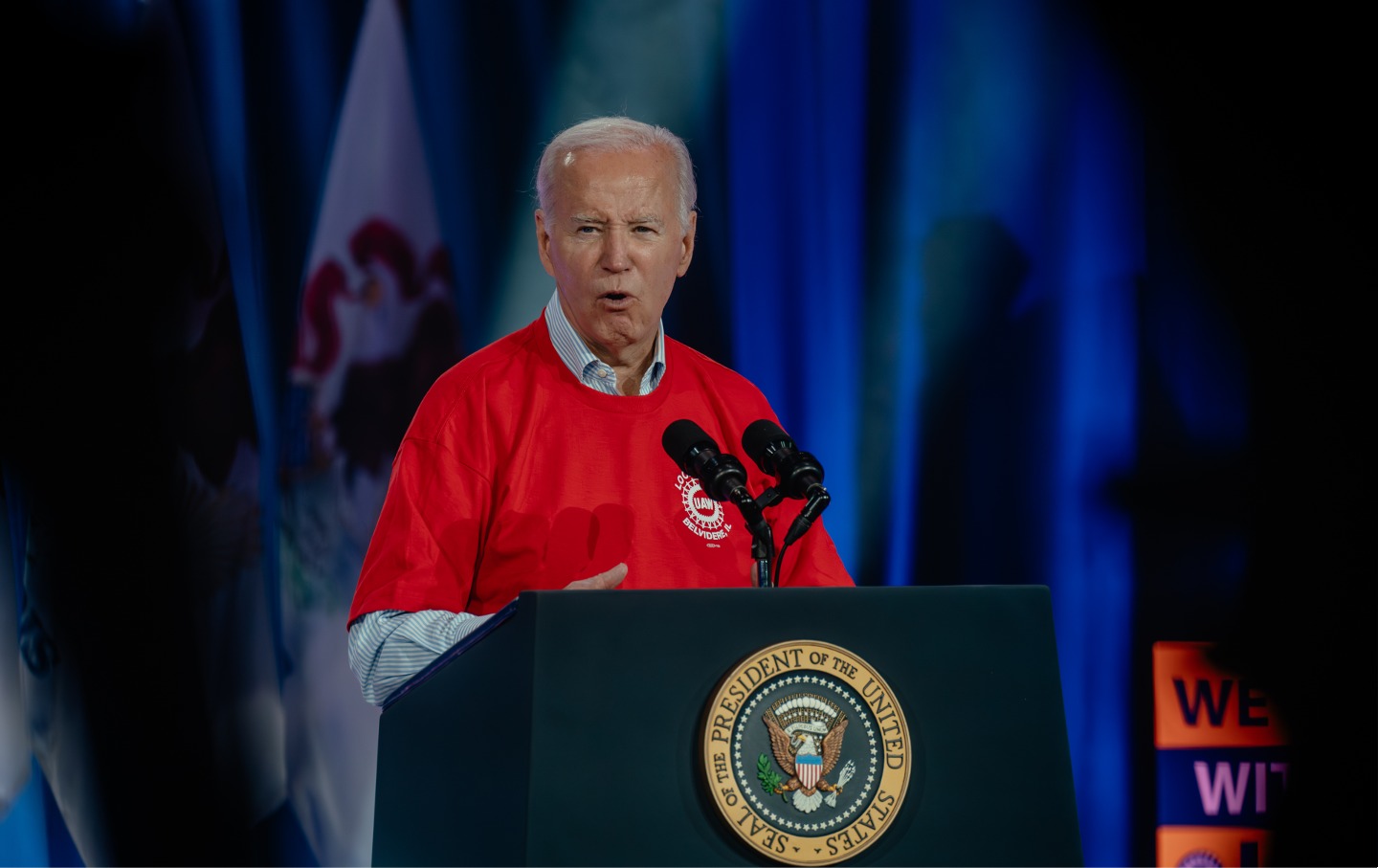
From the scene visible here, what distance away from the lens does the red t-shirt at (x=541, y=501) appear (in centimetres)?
172

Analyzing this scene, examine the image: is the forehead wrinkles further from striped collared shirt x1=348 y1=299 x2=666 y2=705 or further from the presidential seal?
the presidential seal

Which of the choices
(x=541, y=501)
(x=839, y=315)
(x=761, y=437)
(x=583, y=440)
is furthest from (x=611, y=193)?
(x=839, y=315)

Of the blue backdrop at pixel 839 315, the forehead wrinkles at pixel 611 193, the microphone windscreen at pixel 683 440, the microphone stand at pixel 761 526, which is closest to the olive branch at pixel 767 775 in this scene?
the microphone stand at pixel 761 526

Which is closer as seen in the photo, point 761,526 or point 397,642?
point 761,526

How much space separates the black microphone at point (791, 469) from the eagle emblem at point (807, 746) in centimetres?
25

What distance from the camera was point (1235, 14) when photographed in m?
3.32

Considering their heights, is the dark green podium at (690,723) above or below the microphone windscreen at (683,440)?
below

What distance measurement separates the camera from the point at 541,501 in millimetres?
1804

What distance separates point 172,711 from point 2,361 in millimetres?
808

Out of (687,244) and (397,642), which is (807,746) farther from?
(687,244)

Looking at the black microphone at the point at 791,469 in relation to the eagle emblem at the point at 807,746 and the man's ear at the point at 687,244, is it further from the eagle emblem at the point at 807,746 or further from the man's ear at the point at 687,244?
the man's ear at the point at 687,244

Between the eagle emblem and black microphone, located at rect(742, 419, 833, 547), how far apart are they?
25 cm

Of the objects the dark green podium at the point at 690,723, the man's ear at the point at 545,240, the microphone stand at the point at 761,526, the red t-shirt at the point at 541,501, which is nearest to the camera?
the dark green podium at the point at 690,723

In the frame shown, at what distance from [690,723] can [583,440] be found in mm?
781
